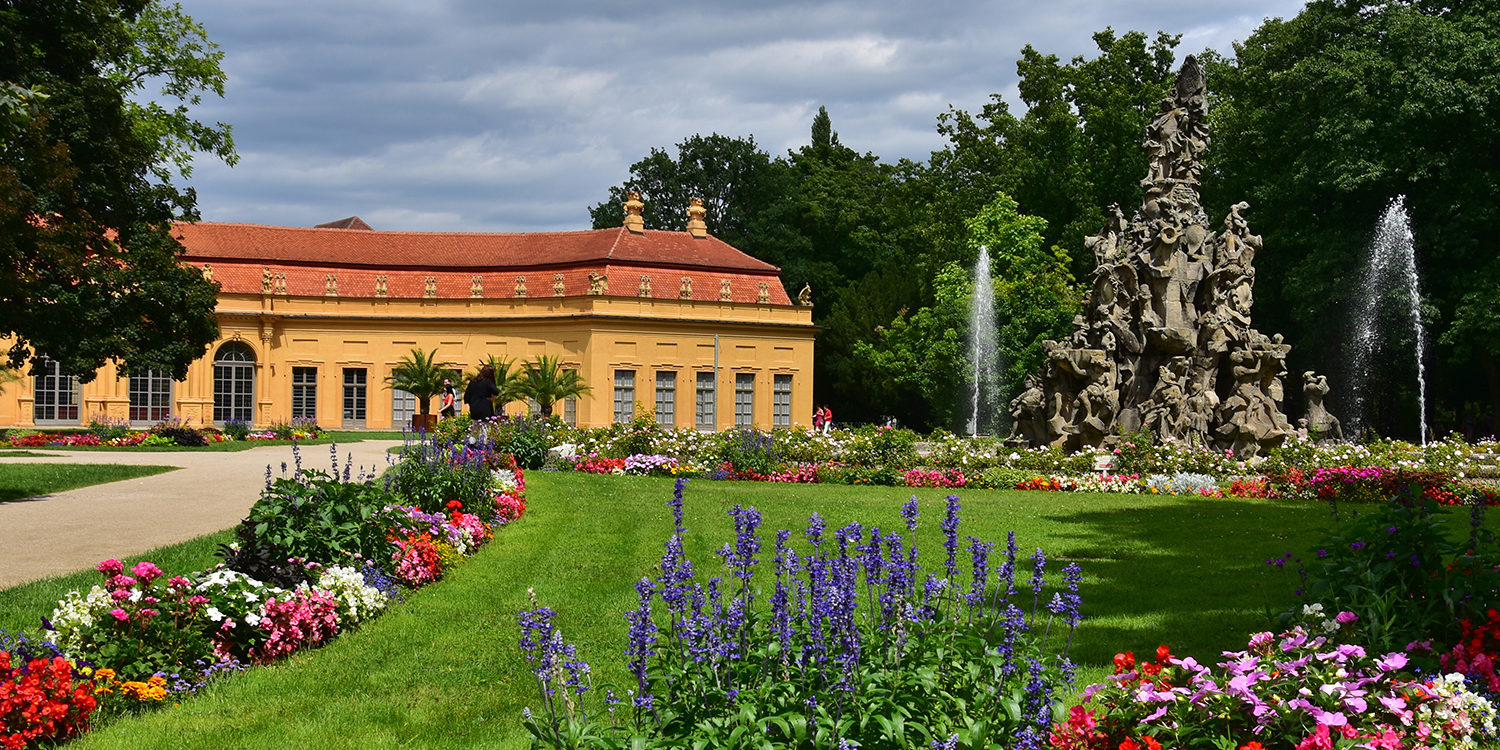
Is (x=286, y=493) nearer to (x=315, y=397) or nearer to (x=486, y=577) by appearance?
(x=486, y=577)

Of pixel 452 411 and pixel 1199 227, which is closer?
pixel 1199 227

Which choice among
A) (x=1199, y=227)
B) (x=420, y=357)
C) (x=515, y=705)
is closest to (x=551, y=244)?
(x=420, y=357)

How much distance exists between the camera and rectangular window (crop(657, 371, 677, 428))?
45.1 m

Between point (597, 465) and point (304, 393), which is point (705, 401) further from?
point (597, 465)

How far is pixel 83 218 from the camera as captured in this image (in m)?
15.0

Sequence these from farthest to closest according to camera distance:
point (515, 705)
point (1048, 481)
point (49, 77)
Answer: point (1048, 481), point (49, 77), point (515, 705)

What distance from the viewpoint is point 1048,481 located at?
17547 millimetres

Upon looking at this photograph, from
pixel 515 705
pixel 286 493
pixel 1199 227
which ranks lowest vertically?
pixel 515 705

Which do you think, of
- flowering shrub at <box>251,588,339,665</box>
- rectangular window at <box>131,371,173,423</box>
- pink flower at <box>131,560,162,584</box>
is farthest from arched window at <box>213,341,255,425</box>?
pink flower at <box>131,560,162,584</box>

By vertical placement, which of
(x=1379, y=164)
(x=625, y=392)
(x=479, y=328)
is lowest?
(x=625, y=392)

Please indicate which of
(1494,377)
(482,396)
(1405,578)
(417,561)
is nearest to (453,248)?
(482,396)

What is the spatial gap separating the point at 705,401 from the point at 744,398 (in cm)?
163

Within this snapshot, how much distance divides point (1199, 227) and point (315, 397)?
114 ft

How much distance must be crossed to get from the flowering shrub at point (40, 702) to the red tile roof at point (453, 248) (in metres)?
40.1
